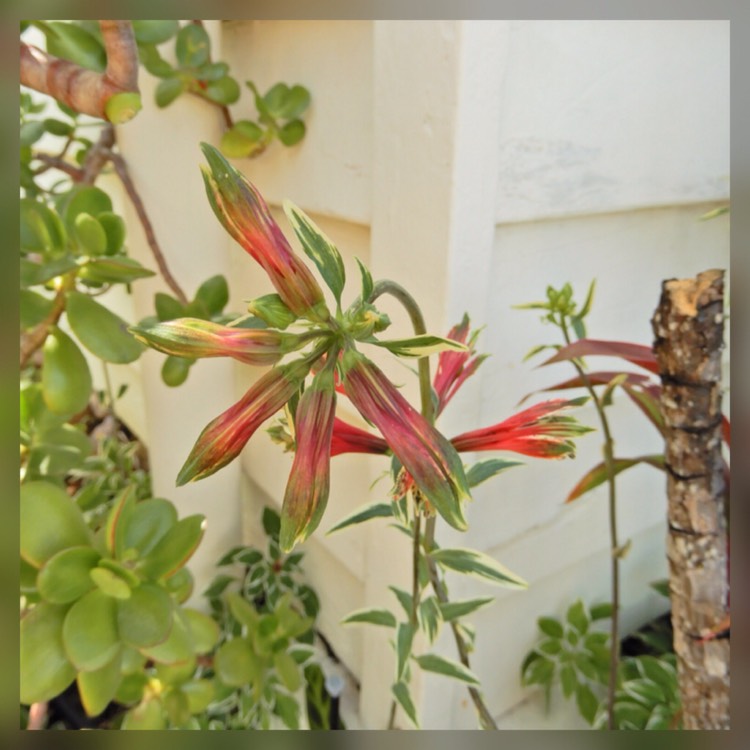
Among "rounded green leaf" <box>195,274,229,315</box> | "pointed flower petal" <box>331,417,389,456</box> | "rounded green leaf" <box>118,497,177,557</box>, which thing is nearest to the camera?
"pointed flower petal" <box>331,417,389,456</box>

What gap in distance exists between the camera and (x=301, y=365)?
20cm

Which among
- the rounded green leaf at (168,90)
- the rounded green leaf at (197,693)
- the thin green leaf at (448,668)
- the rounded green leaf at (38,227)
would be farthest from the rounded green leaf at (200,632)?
the rounded green leaf at (168,90)

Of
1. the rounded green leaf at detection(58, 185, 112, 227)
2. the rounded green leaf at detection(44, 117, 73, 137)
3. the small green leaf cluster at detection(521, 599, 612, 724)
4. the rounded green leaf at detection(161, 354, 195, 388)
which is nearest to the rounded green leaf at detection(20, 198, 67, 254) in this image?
the rounded green leaf at detection(58, 185, 112, 227)

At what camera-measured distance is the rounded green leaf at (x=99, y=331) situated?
0.40m

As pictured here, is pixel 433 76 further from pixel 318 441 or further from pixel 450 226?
pixel 318 441

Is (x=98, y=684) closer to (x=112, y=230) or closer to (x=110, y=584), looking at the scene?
(x=110, y=584)

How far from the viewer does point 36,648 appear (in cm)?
35

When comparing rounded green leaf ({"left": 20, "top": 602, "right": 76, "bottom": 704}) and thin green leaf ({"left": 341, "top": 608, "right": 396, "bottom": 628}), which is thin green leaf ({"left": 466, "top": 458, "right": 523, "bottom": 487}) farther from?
rounded green leaf ({"left": 20, "top": 602, "right": 76, "bottom": 704})

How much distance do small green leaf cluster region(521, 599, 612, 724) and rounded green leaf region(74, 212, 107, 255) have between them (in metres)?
0.47

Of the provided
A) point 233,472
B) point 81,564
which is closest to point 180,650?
point 81,564

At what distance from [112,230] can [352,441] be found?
0.24 m

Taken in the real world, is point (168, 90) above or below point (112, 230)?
above

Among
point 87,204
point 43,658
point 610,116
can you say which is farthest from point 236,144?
point 43,658

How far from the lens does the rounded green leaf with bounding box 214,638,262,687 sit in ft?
1.72
